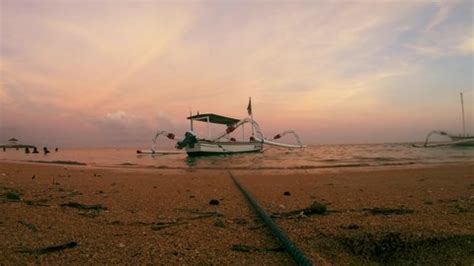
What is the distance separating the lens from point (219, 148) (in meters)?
44.3

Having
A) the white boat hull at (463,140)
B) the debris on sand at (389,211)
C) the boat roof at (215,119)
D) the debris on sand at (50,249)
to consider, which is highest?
the boat roof at (215,119)

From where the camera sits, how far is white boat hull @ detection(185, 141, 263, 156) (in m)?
41.9

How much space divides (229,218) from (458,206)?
361 centimetres

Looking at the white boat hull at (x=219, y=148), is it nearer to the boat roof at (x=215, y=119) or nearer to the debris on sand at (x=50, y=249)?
the boat roof at (x=215, y=119)

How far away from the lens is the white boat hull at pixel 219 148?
137ft

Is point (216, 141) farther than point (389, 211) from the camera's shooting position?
Yes

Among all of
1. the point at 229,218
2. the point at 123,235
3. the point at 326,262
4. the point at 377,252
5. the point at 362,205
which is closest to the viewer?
the point at 326,262

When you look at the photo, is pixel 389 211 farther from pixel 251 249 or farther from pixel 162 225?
pixel 162 225

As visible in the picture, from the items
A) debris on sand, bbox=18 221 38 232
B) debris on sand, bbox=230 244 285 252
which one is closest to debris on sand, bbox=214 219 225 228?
debris on sand, bbox=230 244 285 252

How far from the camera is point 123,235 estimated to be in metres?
4.19

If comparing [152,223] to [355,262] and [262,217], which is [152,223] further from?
[355,262]

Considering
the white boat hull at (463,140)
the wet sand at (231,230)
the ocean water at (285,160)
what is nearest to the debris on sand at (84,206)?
the wet sand at (231,230)

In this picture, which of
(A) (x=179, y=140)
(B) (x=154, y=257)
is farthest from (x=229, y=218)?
(A) (x=179, y=140)

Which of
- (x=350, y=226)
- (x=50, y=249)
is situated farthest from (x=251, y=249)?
(x=50, y=249)
